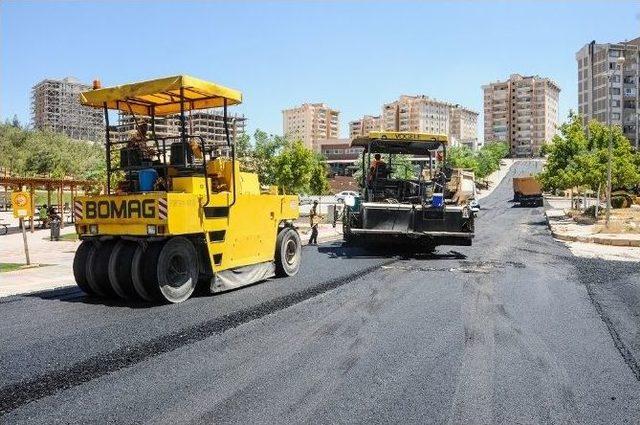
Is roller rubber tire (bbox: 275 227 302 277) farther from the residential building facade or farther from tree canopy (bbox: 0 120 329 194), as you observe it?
the residential building facade

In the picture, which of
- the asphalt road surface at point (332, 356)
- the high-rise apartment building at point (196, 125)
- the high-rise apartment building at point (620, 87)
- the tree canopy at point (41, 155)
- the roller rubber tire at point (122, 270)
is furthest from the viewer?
the high-rise apartment building at point (620, 87)

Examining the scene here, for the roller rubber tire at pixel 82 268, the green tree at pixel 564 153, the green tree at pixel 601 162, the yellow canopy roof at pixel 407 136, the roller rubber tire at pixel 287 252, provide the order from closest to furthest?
1. the roller rubber tire at pixel 82 268
2. the roller rubber tire at pixel 287 252
3. the yellow canopy roof at pixel 407 136
4. the green tree at pixel 601 162
5. the green tree at pixel 564 153

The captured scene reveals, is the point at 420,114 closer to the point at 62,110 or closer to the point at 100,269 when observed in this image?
the point at 62,110

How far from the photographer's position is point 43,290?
29.3 ft

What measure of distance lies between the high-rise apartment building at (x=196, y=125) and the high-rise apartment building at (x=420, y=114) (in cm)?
15822

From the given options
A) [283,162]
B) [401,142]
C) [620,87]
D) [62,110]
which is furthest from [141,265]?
[62,110]

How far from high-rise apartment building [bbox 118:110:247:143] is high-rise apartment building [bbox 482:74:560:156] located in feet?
542

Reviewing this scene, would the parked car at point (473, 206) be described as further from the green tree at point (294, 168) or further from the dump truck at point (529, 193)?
the dump truck at point (529, 193)

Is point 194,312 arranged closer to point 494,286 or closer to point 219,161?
point 219,161

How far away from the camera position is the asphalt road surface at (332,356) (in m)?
3.94

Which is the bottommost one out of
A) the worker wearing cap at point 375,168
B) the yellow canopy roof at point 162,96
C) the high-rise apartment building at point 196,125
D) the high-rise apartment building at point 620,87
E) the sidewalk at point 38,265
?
the sidewalk at point 38,265

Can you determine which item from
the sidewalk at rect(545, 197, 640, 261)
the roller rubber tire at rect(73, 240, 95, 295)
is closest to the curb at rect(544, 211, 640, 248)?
the sidewalk at rect(545, 197, 640, 261)

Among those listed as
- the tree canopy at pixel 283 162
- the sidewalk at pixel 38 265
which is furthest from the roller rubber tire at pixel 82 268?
the tree canopy at pixel 283 162

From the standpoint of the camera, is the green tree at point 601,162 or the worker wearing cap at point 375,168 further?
the green tree at point 601,162
